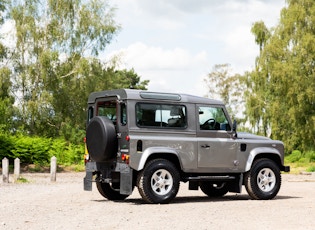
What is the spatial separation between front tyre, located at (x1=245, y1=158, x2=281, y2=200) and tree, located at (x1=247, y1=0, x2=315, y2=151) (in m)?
33.9

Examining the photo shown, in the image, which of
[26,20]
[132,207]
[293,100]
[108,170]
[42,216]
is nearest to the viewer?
[42,216]

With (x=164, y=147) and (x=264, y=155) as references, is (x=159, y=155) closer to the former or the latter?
(x=164, y=147)

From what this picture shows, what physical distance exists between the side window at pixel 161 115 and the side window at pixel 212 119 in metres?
0.52

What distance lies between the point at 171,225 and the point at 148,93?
16.7ft

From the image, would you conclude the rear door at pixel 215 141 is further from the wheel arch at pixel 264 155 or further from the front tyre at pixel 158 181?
the front tyre at pixel 158 181

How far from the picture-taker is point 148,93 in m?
15.7

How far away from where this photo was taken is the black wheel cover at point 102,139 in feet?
50.4

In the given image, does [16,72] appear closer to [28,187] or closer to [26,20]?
[26,20]

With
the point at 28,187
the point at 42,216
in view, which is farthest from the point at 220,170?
the point at 28,187

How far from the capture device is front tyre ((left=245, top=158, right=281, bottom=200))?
1692 cm

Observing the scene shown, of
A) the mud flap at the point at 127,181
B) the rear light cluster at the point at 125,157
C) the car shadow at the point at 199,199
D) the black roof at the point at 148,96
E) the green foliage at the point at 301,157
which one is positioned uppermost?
the black roof at the point at 148,96

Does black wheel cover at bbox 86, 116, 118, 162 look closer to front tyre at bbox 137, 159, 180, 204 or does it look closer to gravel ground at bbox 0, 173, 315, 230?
front tyre at bbox 137, 159, 180, 204

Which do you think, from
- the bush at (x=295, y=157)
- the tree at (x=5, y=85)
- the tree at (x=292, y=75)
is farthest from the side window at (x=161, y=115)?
the tree at (x=292, y=75)

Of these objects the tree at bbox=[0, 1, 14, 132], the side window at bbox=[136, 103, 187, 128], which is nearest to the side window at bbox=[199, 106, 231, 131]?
the side window at bbox=[136, 103, 187, 128]
